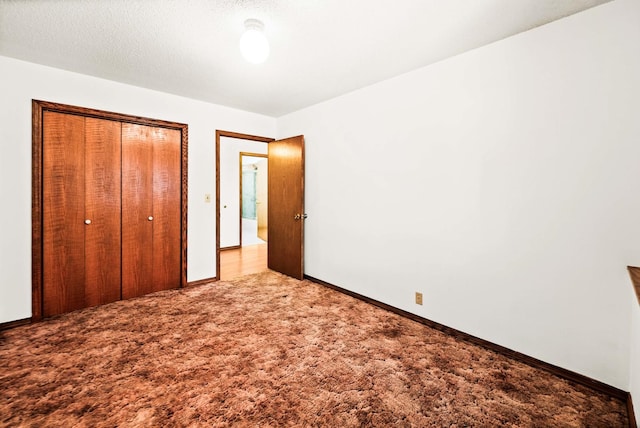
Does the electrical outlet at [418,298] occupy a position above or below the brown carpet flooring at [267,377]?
above

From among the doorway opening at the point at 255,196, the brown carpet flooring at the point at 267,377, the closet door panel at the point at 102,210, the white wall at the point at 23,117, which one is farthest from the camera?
the doorway opening at the point at 255,196

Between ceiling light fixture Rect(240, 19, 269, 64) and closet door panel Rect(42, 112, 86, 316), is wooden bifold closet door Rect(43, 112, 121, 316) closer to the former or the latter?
closet door panel Rect(42, 112, 86, 316)

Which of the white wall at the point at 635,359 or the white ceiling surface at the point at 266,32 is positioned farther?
the white ceiling surface at the point at 266,32

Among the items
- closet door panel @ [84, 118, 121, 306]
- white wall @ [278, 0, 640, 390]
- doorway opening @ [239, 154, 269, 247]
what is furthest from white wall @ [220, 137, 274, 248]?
white wall @ [278, 0, 640, 390]

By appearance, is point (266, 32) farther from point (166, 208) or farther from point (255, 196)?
point (255, 196)

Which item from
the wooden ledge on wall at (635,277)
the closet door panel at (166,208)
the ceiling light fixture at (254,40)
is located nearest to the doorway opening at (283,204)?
the closet door panel at (166,208)

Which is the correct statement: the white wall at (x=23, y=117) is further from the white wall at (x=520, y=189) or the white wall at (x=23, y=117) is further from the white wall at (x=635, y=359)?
the white wall at (x=635, y=359)

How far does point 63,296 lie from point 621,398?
15.3ft

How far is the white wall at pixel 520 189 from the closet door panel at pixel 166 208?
2.38 metres

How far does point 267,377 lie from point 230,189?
510 cm

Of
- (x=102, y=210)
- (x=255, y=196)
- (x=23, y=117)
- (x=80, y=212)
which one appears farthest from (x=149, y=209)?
(x=255, y=196)

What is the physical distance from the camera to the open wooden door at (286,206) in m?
4.07

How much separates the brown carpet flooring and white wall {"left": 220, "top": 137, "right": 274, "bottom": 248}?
137 inches

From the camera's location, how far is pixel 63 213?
9.53ft
